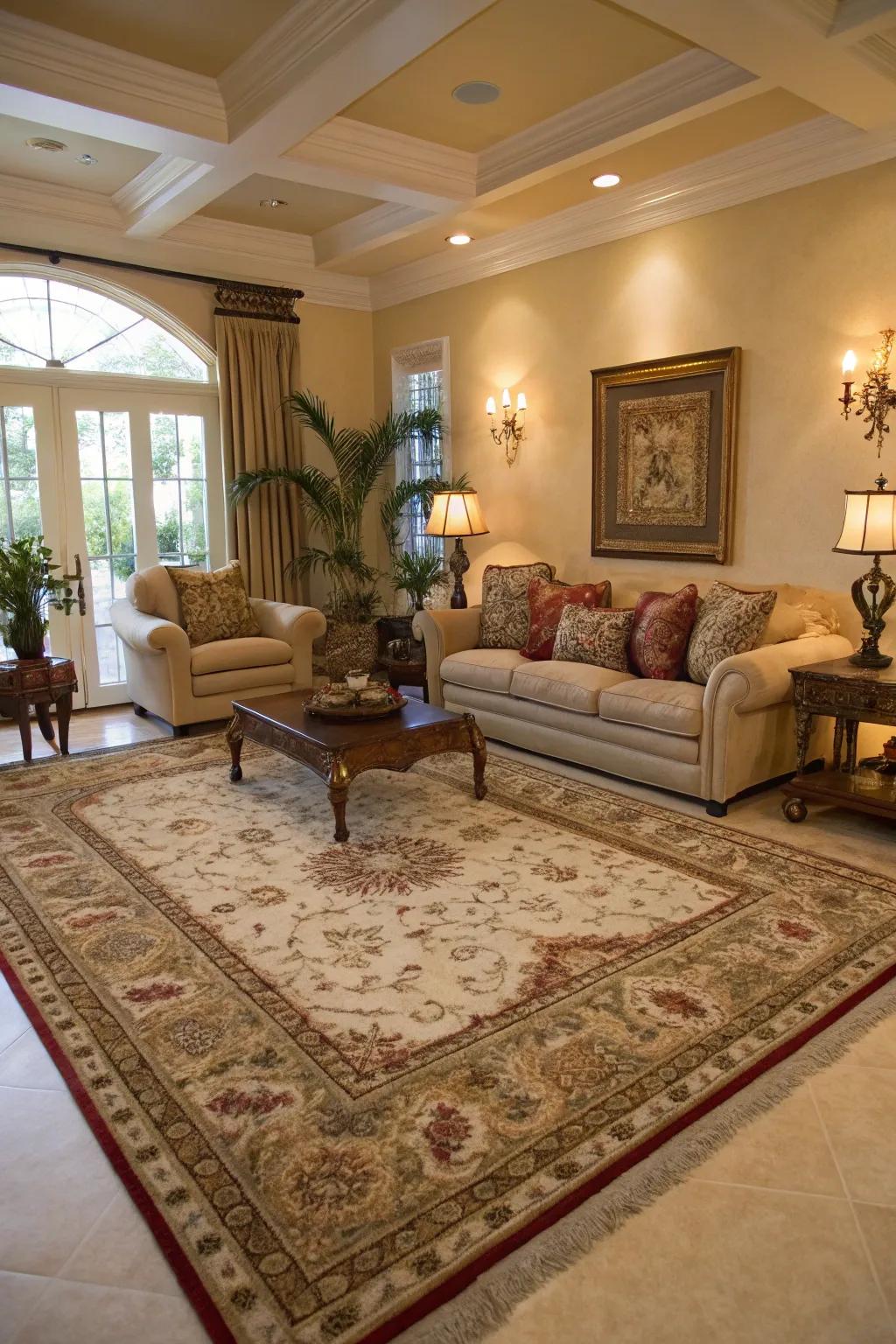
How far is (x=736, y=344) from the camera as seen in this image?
477 cm

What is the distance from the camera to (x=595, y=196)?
5223 millimetres

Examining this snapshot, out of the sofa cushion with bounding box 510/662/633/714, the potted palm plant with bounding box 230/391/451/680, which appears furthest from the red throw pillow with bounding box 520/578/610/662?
the potted palm plant with bounding box 230/391/451/680

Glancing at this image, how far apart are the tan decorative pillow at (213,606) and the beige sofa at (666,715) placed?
1.56 metres

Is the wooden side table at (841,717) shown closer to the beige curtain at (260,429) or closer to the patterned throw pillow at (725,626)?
the patterned throw pillow at (725,626)

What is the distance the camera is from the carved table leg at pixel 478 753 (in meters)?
4.18

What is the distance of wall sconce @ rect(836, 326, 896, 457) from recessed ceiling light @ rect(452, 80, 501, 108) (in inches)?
78.9

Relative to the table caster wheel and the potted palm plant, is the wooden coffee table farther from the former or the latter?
the potted palm plant

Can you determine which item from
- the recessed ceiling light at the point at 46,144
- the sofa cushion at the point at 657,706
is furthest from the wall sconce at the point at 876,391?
the recessed ceiling light at the point at 46,144

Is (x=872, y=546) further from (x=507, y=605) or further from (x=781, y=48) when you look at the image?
(x=507, y=605)

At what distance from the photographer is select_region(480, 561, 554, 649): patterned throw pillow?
5.60 m

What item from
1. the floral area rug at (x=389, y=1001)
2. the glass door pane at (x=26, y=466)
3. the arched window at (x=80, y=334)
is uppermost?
the arched window at (x=80, y=334)

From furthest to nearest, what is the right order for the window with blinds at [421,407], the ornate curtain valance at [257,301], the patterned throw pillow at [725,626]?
1. the window with blinds at [421,407]
2. the ornate curtain valance at [257,301]
3. the patterned throw pillow at [725,626]

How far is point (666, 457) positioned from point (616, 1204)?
4082 millimetres

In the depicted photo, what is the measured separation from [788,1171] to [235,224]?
623cm
